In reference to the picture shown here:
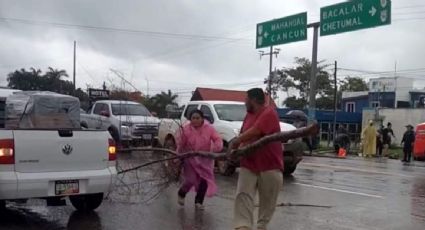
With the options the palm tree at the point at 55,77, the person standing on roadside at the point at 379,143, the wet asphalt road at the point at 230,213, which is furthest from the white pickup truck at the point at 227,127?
the palm tree at the point at 55,77

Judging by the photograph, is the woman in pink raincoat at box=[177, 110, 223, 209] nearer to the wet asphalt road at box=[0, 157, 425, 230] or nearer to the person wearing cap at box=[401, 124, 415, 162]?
the wet asphalt road at box=[0, 157, 425, 230]

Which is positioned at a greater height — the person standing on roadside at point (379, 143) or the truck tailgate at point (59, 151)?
the truck tailgate at point (59, 151)

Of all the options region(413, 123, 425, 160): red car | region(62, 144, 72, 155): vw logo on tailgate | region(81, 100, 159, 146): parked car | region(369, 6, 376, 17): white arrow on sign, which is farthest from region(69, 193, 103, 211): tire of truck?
region(413, 123, 425, 160): red car

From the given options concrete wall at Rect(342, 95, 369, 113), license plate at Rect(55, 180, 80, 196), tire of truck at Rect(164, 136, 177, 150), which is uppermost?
concrete wall at Rect(342, 95, 369, 113)

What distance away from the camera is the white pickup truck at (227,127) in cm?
1366

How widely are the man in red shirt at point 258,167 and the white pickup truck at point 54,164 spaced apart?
96.7 inches

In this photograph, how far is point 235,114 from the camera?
14711 mm

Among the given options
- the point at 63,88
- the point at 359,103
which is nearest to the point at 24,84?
the point at 63,88

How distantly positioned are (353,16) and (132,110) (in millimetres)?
8848

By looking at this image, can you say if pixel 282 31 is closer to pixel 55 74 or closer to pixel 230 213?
pixel 230 213

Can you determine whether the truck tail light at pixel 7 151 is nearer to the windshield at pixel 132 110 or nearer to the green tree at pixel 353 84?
the windshield at pixel 132 110

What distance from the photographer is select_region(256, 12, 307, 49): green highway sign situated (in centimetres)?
2405

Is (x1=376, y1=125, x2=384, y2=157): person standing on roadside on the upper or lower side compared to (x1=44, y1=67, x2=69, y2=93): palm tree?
lower

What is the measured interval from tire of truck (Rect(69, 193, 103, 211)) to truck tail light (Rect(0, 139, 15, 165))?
153cm
